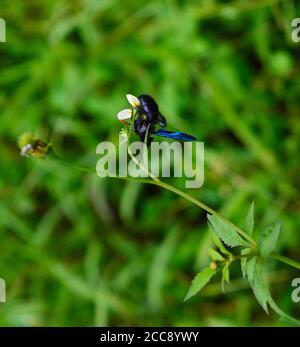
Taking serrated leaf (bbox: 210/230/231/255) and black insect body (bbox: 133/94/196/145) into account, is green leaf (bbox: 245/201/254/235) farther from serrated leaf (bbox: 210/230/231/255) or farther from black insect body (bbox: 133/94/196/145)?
black insect body (bbox: 133/94/196/145)

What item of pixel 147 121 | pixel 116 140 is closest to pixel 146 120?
pixel 147 121

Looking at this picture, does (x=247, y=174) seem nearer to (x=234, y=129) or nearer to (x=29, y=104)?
(x=234, y=129)

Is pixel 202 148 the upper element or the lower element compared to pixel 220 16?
lower

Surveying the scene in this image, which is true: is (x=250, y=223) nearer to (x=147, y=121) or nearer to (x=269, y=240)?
(x=269, y=240)

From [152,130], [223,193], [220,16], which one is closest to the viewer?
[152,130]

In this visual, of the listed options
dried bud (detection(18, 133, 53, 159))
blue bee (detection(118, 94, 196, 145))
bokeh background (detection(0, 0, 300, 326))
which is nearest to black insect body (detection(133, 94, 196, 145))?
blue bee (detection(118, 94, 196, 145))

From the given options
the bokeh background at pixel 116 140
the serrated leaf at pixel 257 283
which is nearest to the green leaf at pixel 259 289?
the serrated leaf at pixel 257 283
